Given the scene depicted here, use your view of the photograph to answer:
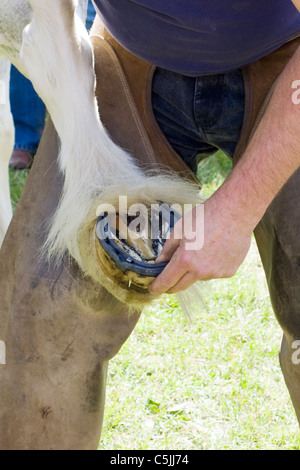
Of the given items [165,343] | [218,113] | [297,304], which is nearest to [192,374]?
[165,343]

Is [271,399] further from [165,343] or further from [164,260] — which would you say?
[164,260]

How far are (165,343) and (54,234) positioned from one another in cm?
112

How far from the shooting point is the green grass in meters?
2.05

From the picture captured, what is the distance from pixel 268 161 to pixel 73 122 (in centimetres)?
35

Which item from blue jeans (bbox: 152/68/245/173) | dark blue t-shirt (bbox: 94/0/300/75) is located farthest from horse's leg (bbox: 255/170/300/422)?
dark blue t-shirt (bbox: 94/0/300/75)

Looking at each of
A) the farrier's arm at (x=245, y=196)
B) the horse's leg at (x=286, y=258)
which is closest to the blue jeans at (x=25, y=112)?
the horse's leg at (x=286, y=258)

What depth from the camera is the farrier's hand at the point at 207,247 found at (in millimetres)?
1253

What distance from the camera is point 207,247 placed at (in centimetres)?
125

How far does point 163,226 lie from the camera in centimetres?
135

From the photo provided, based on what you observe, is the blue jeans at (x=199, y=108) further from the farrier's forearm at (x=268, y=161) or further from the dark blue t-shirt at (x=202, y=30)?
the farrier's forearm at (x=268, y=161)

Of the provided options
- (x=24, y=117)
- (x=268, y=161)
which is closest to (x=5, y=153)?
(x=268, y=161)

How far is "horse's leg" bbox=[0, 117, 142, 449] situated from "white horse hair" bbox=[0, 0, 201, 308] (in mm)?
78

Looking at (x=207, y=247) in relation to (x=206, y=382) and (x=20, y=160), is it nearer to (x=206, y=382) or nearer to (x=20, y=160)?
(x=206, y=382)

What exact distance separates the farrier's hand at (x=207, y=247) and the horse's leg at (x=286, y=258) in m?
0.18
